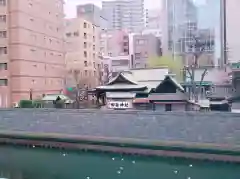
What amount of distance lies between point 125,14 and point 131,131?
99174 mm

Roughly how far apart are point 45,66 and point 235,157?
26669mm

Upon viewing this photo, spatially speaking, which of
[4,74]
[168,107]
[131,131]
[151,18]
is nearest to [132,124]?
[131,131]

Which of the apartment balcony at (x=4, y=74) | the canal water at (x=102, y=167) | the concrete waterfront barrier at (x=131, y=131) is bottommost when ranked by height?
the canal water at (x=102, y=167)

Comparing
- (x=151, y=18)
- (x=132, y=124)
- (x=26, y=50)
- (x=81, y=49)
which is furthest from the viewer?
(x=151, y=18)

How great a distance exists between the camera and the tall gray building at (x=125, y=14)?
109375 millimetres

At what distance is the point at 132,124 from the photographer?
1520 centimetres

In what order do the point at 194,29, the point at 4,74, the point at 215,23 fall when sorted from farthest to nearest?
the point at 194,29 → the point at 215,23 → the point at 4,74

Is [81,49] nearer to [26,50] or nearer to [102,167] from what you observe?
[26,50]

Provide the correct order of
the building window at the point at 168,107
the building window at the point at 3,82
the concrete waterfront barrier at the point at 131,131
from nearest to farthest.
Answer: the concrete waterfront barrier at the point at 131,131, the building window at the point at 168,107, the building window at the point at 3,82

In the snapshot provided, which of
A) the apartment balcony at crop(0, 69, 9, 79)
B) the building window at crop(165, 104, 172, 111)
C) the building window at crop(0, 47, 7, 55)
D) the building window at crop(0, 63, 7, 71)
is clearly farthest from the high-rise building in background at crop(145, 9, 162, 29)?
the building window at crop(165, 104, 172, 111)

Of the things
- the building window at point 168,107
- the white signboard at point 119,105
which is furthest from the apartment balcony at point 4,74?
the building window at point 168,107

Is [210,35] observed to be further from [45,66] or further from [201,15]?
[45,66]

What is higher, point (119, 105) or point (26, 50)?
point (26, 50)

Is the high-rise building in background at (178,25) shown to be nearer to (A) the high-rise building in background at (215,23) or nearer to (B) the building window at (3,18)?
(A) the high-rise building in background at (215,23)
